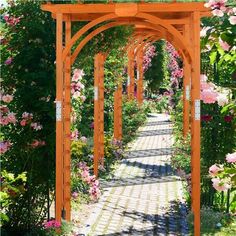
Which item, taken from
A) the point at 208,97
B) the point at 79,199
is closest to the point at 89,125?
the point at 79,199

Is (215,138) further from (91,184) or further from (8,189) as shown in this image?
(8,189)

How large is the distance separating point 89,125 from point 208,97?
783 cm

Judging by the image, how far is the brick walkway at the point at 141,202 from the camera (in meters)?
6.79

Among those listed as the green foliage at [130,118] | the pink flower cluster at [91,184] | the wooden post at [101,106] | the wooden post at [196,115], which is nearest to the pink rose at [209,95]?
the wooden post at [196,115]

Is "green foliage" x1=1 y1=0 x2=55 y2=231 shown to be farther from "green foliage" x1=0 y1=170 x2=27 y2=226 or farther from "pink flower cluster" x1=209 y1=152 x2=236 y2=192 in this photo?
"pink flower cluster" x1=209 y1=152 x2=236 y2=192

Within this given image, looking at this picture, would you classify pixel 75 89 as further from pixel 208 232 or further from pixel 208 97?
pixel 208 97

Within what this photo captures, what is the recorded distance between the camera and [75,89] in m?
6.94

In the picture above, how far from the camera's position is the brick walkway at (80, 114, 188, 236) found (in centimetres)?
679

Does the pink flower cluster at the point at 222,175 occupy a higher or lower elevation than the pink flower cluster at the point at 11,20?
lower

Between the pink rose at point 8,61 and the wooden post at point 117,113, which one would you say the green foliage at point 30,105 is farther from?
the wooden post at point 117,113

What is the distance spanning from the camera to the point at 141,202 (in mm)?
8258

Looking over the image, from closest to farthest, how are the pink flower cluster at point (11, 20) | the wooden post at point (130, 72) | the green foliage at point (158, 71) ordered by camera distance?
the pink flower cluster at point (11, 20) → the wooden post at point (130, 72) → the green foliage at point (158, 71)

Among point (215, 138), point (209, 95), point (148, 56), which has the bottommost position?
point (215, 138)

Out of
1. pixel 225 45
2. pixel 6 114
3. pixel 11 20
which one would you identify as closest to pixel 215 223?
pixel 6 114
